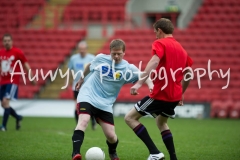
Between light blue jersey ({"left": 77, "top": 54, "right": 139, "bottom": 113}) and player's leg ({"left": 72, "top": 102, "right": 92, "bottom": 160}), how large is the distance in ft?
0.43

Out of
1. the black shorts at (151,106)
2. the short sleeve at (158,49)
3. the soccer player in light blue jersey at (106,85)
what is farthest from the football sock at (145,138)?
the short sleeve at (158,49)

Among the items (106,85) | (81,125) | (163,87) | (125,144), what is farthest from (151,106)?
(125,144)

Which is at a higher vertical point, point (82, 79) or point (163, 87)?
point (82, 79)

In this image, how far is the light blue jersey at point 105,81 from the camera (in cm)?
710

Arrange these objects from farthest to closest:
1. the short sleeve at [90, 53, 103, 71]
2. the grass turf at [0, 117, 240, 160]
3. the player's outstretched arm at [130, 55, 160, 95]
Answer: the grass turf at [0, 117, 240, 160], the short sleeve at [90, 53, 103, 71], the player's outstretched arm at [130, 55, 160, 95]

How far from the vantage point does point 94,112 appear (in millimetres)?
7074

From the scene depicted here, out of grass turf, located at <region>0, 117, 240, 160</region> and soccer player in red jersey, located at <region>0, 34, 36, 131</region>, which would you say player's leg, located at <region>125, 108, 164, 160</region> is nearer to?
grass turf, located at <region>0, 117, 240, 160</region>

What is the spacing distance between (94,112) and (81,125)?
0.34m

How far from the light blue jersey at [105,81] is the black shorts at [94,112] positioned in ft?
0.22

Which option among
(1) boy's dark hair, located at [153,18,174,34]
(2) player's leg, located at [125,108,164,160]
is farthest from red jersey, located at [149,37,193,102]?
(2) player's leg, located at [125,108,164,160]

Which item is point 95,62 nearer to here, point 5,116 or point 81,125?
point 81,125

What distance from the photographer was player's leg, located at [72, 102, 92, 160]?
6615 millimetres

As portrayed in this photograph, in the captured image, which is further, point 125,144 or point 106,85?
point 125,144

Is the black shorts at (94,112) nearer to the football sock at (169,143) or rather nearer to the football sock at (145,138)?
the football sock at (145,138)
